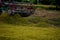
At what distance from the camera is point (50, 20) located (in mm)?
3617

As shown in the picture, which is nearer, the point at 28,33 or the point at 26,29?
the point at 28,33

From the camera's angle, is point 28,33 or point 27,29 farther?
point 27,29

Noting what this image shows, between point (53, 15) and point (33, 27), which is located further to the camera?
point (53, 15)

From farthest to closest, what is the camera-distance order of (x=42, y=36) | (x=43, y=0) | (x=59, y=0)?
(x=43, y=0) < (x=59, y=0) < (x=42, y=36)

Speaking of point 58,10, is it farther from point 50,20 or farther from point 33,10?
point 50,20

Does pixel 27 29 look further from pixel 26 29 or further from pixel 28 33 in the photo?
pixel 28 33

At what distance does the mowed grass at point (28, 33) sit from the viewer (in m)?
2.92

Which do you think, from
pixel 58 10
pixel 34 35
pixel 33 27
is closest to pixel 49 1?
pixel 58 10

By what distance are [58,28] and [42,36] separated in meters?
0.45

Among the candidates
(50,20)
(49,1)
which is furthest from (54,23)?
(49,1)

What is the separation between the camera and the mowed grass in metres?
2.92

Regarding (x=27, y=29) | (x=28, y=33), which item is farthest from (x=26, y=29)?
(x=28, y=33)

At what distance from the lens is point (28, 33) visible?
3096 mm

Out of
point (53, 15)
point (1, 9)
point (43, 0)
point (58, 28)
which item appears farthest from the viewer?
point (43, 0)
